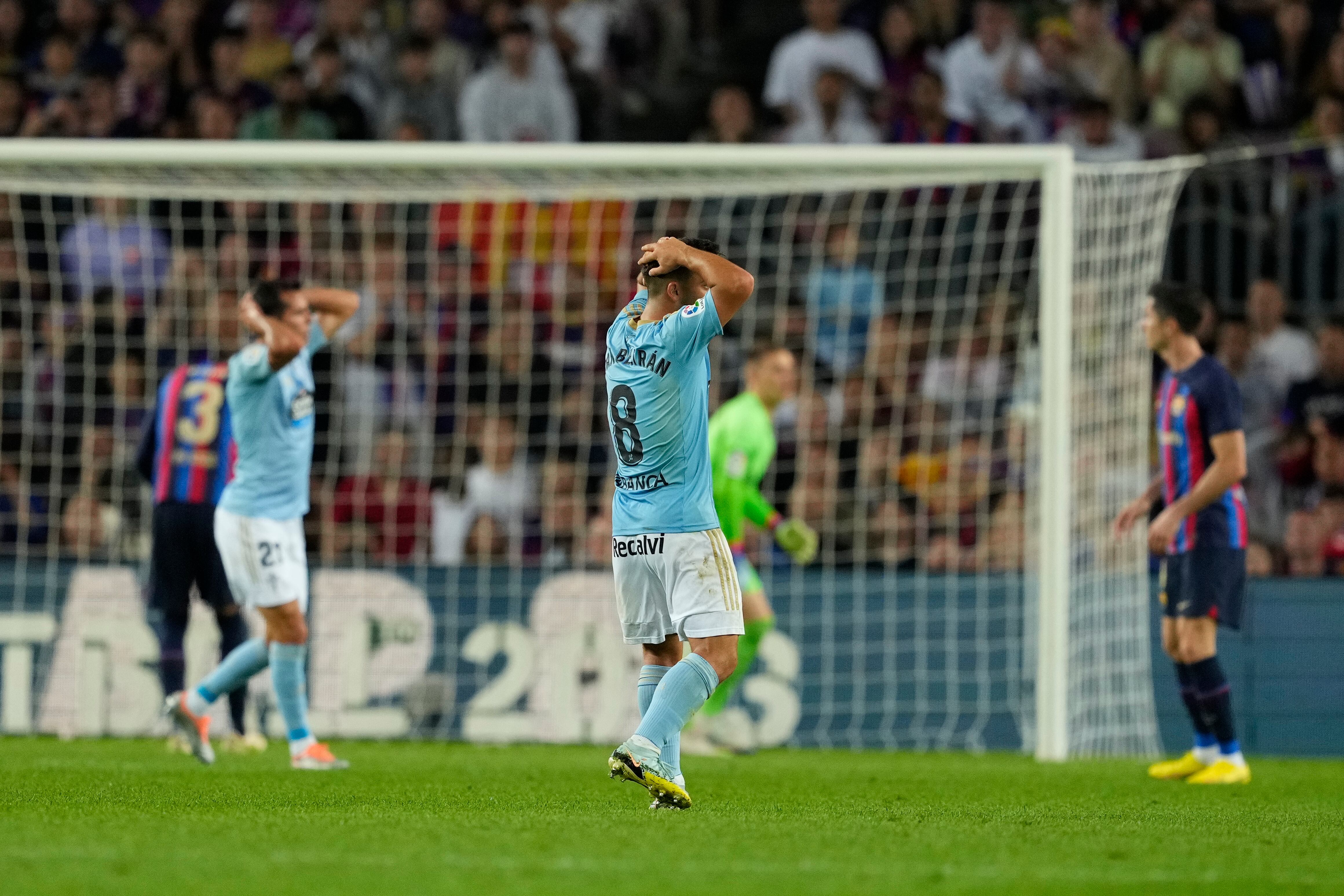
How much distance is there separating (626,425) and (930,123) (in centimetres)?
860

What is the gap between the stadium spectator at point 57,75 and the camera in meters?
14.8

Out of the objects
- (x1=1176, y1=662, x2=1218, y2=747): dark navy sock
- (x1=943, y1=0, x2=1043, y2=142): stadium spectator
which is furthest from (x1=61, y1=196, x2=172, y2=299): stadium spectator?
(x1=1176, y1=662, x2=1218, y2=747): dark navy sock

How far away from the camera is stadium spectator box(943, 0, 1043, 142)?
47.5ft

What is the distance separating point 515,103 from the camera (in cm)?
1459

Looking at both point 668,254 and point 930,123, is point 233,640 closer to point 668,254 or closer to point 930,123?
point 668,254

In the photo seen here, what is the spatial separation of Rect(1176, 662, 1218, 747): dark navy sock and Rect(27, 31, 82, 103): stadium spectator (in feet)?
34.2

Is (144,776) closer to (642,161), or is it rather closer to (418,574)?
(418,574)

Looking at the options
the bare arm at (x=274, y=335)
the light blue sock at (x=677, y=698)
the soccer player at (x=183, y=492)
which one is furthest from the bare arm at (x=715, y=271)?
the soccer player at (x=183, y=492)

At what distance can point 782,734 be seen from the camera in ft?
36.6

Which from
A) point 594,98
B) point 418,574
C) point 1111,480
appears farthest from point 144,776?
point 594,98

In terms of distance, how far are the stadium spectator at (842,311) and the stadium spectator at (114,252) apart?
185 inches

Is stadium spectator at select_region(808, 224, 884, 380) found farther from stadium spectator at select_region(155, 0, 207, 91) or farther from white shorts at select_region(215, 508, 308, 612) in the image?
stadium spectator at select_region(155, 0, 207, 91)

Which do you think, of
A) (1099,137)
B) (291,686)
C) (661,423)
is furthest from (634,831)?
(1099,137)

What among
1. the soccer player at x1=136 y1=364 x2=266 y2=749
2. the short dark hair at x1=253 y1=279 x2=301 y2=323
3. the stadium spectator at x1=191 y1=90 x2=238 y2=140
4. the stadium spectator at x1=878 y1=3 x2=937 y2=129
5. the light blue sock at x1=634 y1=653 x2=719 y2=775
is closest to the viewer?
the light blue sock at x1=634 y1=653 x2=719 y2=775
